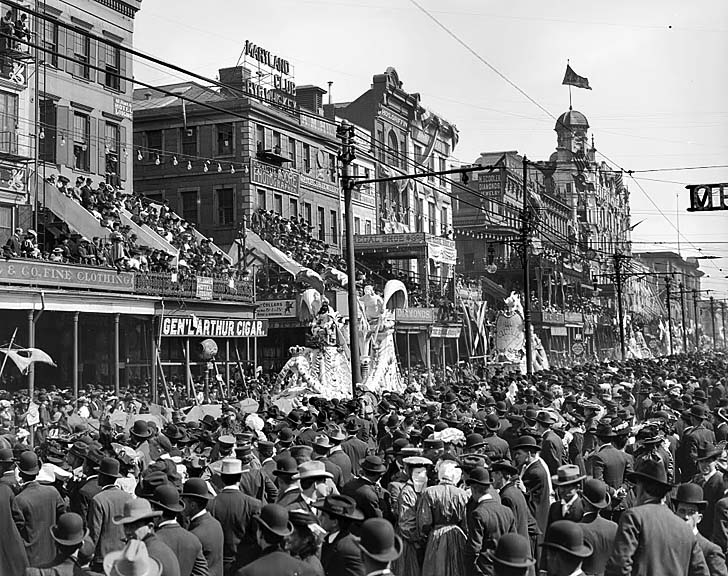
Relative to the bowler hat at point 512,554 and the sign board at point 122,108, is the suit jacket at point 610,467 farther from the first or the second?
the sign board at point 122,108

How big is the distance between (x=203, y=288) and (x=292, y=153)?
18.9 meters

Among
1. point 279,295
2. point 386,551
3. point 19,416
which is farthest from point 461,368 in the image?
point 386,551

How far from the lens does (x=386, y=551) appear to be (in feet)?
19.0

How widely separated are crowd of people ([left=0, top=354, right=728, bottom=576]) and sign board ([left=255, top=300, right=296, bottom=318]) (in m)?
21.1

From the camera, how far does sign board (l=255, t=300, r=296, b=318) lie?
35.8m

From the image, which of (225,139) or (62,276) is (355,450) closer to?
(62,276)

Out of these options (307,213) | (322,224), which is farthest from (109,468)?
(322,224)

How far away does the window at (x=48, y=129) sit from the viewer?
33.3 m

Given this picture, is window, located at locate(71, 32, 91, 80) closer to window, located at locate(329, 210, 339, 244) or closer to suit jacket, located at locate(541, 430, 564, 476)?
window, located at locate(329, 210, 339, 244)

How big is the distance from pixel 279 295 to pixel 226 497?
93.1 ft

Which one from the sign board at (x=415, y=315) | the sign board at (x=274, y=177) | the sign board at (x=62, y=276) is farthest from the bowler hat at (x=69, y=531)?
the sign board at (x=274, y=177)

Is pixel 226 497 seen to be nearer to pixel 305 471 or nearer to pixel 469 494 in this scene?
pixel 305 471

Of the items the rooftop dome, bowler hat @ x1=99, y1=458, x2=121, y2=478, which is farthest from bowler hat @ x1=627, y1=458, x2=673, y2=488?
the rooftop dome

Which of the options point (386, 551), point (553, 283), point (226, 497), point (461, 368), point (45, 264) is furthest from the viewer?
point (553, 283)
